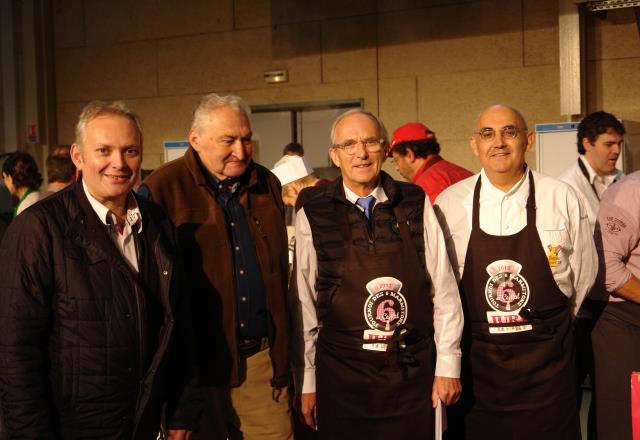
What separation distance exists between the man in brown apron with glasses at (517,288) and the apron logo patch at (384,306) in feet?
1.07

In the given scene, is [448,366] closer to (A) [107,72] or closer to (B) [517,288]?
(B) [517,288]

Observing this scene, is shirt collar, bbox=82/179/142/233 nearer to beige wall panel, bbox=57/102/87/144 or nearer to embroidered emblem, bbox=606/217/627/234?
embroidered emblem, bbox=606/217/627/234

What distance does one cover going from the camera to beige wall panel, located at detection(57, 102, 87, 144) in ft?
26.7

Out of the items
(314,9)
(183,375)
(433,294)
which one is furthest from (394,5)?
(183,375)

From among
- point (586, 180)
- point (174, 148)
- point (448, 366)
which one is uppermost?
point (174, 148)

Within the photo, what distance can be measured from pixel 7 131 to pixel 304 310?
6.82m

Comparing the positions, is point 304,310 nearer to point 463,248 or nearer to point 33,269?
point 463,248

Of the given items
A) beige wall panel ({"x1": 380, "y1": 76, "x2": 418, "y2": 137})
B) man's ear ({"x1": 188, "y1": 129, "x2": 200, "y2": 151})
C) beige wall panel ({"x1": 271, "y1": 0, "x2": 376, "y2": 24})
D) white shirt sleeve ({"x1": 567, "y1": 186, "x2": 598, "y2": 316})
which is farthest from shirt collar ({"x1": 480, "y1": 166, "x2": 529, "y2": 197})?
beige wall panel ({"x1": 271, "y1": 0, "x2": 376, "y2": 24})

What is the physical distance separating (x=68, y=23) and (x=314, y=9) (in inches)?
122

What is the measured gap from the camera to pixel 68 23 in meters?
8.11

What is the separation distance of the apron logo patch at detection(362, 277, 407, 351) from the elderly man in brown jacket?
30 centimetres

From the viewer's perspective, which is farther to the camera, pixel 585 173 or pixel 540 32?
pixel 540 32

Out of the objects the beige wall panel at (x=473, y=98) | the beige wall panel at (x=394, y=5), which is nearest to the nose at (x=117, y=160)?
the beige wall panel at (x=473, y=98)

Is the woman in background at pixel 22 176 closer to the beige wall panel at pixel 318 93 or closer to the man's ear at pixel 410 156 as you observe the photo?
the man's ear at pixel 410 156
